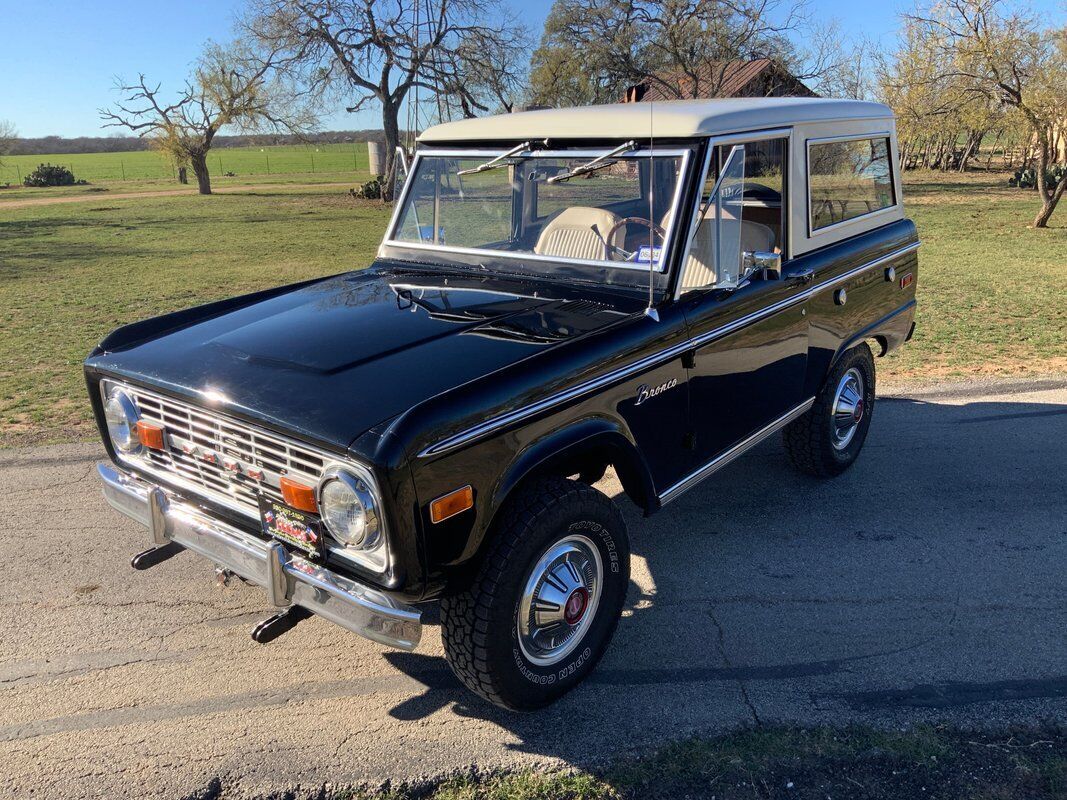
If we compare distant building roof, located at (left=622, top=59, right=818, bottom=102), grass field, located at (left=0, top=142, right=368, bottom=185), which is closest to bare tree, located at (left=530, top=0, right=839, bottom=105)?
distant building roof, located at (left=622, top=59, right=818, bottom=102)

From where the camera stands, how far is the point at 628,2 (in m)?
30.2

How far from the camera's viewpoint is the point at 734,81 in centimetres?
3094

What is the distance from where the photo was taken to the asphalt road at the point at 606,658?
292 centimetres

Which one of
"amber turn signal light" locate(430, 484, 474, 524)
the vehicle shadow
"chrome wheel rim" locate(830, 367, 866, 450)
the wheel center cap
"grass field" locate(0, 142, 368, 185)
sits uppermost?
"grass field" locate(0, 142, 368, 185)

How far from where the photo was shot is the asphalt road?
292 centimetres

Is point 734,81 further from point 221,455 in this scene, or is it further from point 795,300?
point 221,455

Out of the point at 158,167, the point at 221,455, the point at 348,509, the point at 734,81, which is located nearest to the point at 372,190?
the point at 734,81

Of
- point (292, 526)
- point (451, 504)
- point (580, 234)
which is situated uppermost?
point (580, 234)

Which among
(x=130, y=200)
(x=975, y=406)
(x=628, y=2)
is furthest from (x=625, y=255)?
(x=130, y=200)

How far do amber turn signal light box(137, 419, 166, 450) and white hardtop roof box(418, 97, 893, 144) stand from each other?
211 cm

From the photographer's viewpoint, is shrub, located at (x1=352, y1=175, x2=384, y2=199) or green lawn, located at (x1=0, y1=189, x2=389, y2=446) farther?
shrub, located at (x1=352, y1=175, x2=384, y2=199)

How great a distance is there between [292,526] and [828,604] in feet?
7.97

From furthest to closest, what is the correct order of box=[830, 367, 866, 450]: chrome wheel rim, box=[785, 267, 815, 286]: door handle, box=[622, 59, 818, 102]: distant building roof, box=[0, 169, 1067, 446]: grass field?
1. box=[622, 59, 818, 102]: distant building roof
2. box=[0, 169, 1067, 446]: grass field
3. box=[830, 367, 866, 450]: chrome wheel rim
4. box=[785, 267, 815, 286]: door handle

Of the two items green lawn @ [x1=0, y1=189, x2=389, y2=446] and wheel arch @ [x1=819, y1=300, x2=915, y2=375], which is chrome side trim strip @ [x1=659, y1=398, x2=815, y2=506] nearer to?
wheel arch @ [x1=819, y1=300, x2=915, y2=375]
